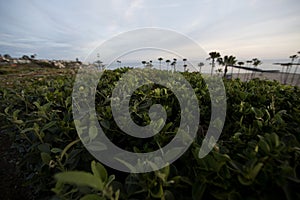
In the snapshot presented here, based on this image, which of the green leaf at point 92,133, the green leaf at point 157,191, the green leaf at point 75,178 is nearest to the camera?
the green leaf at point 75,178

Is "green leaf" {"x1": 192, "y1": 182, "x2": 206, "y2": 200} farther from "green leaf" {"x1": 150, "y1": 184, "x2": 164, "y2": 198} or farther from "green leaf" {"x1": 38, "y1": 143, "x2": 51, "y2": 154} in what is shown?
"green leaf" {"x1": 38, "y1": 143, "x2": 51, "y2": 154}

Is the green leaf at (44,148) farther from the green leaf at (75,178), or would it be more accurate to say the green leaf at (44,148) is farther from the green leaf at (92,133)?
the green leaf at (75,178)

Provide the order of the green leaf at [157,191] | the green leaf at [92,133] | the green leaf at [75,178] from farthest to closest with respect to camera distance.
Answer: the green leaf at [92,133]
the green leaf at [157,191]
the green leaf at [75,178]

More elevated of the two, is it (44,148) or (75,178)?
(75,178)

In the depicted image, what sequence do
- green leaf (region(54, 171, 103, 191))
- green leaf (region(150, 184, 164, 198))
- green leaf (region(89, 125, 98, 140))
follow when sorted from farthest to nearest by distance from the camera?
green leaf (region(89, 125, 98, 140))
green leaf (region(150, 184, 164, 198))
green leaf (region(54, 171, 103, 191))

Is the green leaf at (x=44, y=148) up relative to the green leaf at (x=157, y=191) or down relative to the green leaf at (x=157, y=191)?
up

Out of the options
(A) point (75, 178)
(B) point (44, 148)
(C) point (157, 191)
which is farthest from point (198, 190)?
(B) point (44, 148)

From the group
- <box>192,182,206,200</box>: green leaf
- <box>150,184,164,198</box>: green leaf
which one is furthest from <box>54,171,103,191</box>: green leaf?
<box>192,182,206,200</box>: green leaf

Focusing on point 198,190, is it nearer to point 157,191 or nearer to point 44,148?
point 157,191

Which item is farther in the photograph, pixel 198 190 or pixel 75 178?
pixel 198 190

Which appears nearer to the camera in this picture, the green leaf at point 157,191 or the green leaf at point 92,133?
the green leaf at point 157,191

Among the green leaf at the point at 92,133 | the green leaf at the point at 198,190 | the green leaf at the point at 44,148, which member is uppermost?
the green leaf at the point at 92,133

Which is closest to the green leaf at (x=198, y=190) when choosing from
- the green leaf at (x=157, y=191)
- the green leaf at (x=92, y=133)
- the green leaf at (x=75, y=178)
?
the green leaf at (x=157, y=191)

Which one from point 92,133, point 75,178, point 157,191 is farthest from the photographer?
point 92,133
